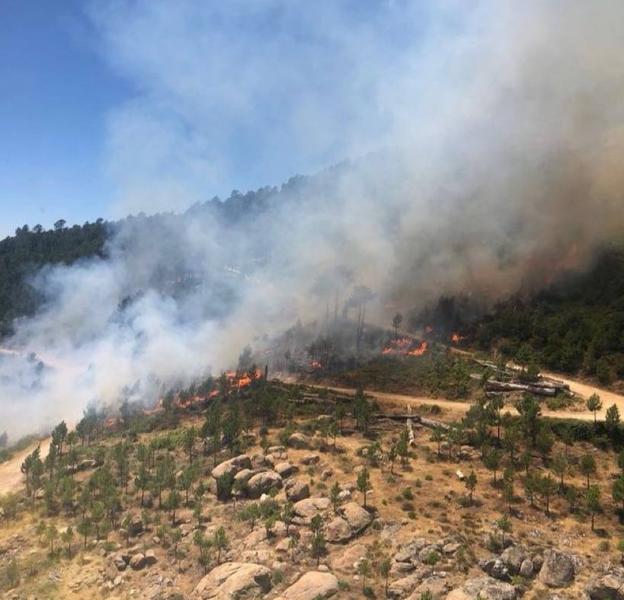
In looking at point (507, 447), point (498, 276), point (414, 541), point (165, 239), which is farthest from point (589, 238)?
point (165, 239)

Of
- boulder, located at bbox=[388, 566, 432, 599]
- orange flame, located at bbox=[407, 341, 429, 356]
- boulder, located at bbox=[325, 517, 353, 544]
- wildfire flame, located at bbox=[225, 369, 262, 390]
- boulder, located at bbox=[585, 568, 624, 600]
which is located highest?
orange flame, located at bbox=[407, 341, 429, 356]

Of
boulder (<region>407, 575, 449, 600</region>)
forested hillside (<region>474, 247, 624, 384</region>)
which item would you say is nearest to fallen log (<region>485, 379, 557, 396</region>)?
forested hillside (<region>474, 247, 624, 384</region>)

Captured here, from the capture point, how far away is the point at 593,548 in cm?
2281

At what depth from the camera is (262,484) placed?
31.2 m

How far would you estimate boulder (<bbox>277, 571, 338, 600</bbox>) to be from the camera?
68.7ft

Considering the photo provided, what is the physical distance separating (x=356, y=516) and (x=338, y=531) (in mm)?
1316

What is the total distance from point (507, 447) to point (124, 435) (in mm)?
31603

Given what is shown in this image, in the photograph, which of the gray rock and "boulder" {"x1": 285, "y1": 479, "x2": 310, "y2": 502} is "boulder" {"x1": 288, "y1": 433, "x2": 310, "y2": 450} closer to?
"boulder" {"x1": 285, "y1": 479, "x2": 310, "y2": 502}

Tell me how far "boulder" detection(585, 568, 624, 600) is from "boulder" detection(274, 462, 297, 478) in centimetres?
1722

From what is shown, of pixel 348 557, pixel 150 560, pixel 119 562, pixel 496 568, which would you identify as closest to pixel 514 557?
pixel 496 568

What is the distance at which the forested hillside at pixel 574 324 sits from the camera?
46.2 metres

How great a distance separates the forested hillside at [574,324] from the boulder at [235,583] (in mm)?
33950

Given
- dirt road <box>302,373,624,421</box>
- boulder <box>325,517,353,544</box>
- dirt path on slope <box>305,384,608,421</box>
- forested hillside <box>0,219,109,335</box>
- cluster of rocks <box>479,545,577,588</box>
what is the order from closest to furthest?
cluster of rocks <box>479,545,577,588</box> → boulder <box>325,517,353,544</box> → dirt path on slope <box>305,384,608,421</box> → dirt road <box>302,373,624,421</box> → forested hillside <box>0,219,109,335</box>

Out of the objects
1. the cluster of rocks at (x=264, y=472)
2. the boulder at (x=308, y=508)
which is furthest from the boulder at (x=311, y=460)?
the boulder at (x=308, y=508)
